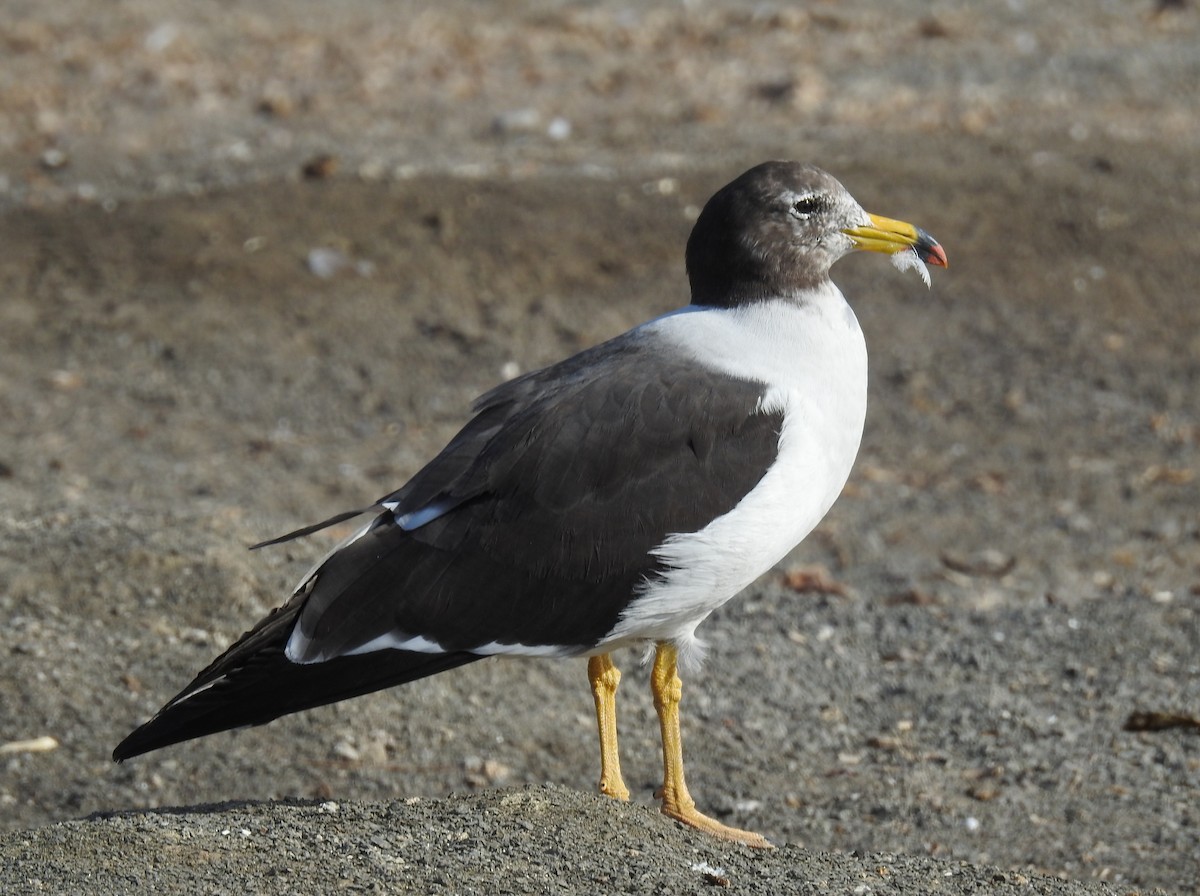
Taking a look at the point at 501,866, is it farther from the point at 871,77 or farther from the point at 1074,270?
the point at 871,77

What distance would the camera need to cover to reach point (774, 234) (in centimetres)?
501

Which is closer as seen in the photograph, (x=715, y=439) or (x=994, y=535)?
(x=715, y=439)

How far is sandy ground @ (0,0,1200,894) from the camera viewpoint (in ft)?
18.2

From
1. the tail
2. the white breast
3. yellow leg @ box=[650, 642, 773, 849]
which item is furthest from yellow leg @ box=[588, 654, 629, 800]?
the tail

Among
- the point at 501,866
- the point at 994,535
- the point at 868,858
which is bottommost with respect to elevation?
the point at 994,535

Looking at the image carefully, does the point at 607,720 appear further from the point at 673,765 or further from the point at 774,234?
the point at 774,234

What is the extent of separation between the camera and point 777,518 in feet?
15.2

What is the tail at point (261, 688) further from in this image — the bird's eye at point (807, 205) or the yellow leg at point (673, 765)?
the bird's eye at point (807, 205)

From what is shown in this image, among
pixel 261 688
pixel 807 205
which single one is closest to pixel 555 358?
pixel 807 205

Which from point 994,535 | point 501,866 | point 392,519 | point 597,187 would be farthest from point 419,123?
point 501,866

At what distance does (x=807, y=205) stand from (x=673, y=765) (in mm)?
1790

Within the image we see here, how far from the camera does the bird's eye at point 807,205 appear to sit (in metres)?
5.04

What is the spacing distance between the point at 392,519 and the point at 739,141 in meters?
8.75

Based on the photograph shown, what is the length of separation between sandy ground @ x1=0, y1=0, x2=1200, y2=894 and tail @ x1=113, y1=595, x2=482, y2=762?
25 cm
